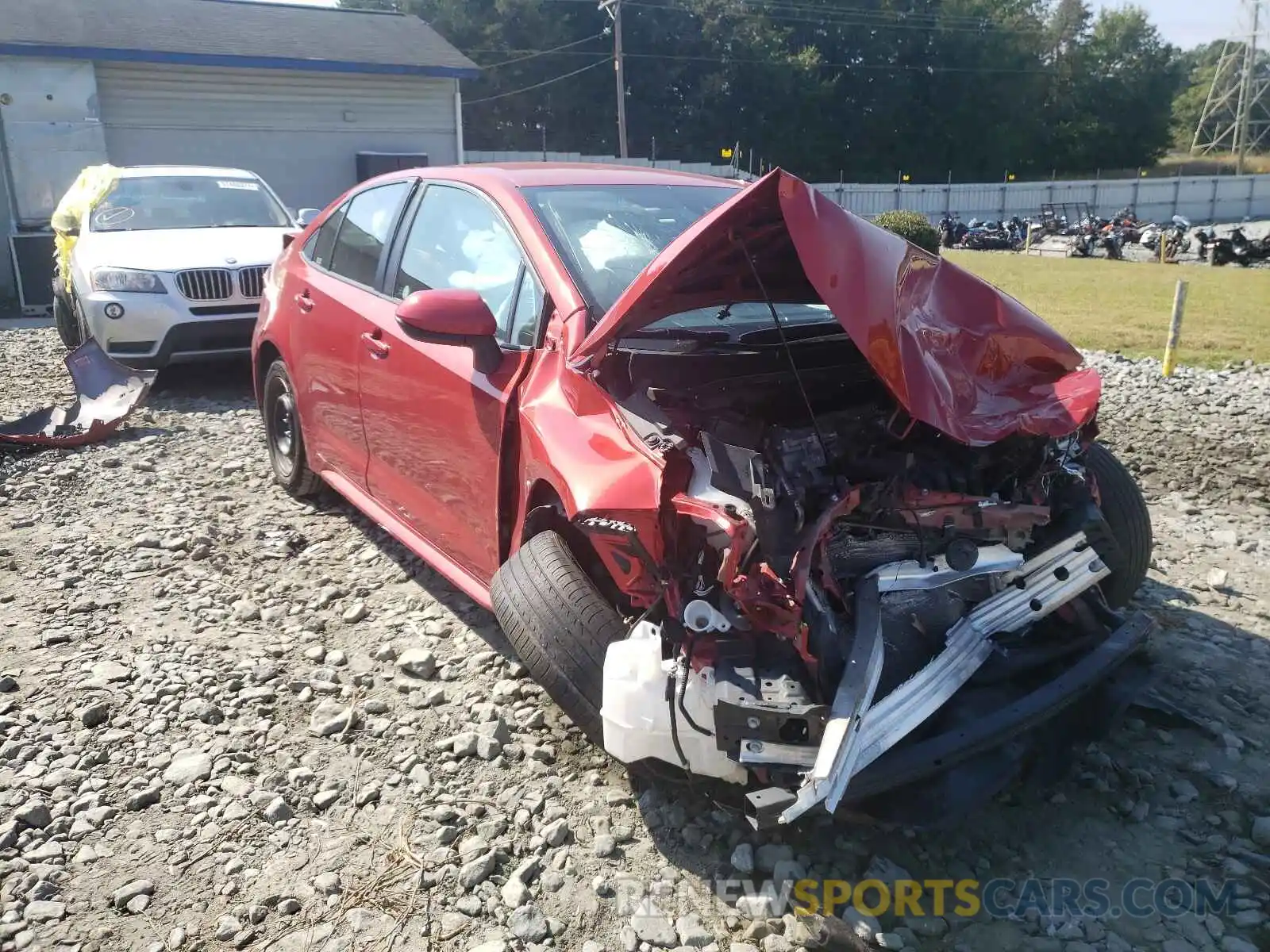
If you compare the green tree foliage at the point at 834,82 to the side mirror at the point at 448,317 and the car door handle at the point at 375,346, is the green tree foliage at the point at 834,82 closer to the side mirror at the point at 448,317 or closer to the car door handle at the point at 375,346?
the car door handle at the point at 375,346

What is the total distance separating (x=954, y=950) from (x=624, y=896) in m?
0.83

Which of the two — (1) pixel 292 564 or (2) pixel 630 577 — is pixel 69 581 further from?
(2) pixel 630 577

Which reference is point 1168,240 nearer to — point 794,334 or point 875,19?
point 794,334

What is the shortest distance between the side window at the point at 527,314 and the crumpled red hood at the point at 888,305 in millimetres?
403

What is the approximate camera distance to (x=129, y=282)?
26.3 ft

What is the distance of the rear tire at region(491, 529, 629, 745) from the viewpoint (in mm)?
2895

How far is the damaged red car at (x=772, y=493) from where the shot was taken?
2.55m

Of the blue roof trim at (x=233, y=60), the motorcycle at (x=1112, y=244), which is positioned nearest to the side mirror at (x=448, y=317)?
the blue roof trim at (x=233, y=60)

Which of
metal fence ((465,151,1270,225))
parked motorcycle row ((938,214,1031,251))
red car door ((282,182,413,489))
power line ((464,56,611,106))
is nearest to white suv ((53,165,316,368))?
red car door ((282,182,413,489))

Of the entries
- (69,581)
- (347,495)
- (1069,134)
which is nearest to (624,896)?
(347,495)

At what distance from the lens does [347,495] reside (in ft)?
15.5

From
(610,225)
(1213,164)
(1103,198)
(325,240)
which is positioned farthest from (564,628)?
(1213,164)

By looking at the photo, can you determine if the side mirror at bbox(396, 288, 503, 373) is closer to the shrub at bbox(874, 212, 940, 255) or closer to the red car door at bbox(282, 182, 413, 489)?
the red car door at bbox(282, 182, 413, 489)

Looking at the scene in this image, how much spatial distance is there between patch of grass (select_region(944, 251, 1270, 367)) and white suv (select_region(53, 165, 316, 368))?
8324 mm
